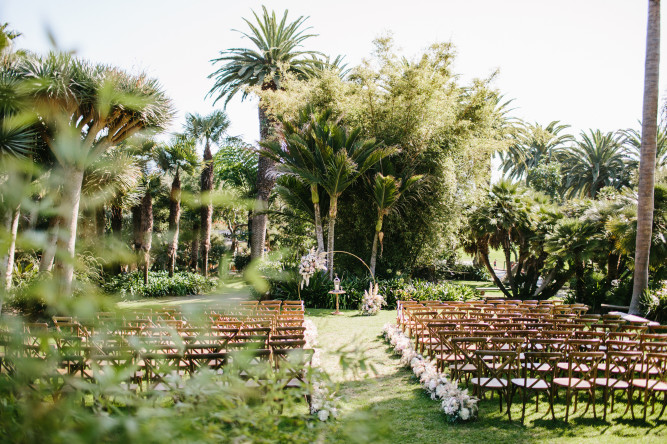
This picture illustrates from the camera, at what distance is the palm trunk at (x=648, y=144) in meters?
12.5

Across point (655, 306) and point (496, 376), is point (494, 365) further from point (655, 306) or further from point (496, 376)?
point (655, 306)

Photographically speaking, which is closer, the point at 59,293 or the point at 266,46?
the point at 59,293

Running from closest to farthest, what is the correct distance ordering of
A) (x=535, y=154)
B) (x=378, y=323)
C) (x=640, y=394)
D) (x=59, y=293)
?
(x=59, y=293), (x=640, y=394), (x=378, y=323), (x=535, y=154)

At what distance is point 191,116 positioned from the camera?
26953mm

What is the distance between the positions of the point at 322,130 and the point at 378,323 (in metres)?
7.94

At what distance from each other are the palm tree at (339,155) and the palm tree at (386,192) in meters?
0.86

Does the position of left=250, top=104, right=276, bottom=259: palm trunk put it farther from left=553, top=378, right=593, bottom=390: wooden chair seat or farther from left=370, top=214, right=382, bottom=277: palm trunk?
left=553, top=378, right=593, bottom=390: wooden chair seat

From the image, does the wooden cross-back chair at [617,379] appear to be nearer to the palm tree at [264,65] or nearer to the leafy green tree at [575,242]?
the leafy green tree at [575,242]

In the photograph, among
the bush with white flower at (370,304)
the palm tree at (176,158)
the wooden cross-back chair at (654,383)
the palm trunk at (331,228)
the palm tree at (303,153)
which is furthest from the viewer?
the palm tree at (176,158)

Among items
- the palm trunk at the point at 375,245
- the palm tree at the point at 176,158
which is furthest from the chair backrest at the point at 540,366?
the palm tree at the point at 176,158

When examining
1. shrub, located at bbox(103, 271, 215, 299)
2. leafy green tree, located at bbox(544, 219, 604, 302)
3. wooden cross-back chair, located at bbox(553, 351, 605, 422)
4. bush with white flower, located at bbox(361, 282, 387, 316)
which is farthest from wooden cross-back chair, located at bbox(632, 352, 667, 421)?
shrub, located at bbox(103, 271, 215, 299)

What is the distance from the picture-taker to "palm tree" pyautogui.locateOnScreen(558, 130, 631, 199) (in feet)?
131

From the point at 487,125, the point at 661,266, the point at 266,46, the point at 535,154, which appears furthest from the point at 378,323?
the point at 535,154

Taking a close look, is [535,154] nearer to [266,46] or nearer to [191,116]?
[266,46]
